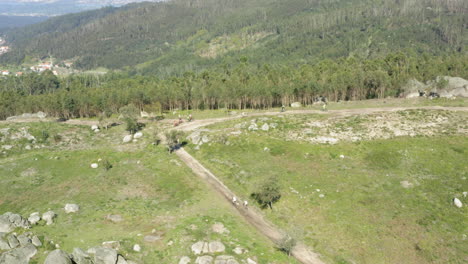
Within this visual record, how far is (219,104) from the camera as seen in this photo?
154 metres

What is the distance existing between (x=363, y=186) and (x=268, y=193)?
1973 centimetres

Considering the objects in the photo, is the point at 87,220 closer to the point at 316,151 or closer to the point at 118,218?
the point at 118,218

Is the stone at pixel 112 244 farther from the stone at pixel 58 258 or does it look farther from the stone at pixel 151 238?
the stone at pixel 58 258

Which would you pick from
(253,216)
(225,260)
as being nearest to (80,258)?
(225,260)

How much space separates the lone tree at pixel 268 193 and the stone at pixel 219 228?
10.2 metres

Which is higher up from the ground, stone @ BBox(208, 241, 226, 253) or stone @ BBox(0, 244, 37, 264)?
stone @ BBox(0, 244, 37, 264)

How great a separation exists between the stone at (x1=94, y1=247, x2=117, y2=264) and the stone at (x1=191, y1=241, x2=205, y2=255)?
33.8ft

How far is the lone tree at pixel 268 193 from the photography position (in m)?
57.2

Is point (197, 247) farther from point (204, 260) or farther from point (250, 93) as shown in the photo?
point (250, 93)

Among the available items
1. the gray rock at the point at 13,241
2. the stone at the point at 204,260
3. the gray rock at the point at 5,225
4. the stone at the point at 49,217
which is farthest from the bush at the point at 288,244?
the gray rock at the point at 5,225

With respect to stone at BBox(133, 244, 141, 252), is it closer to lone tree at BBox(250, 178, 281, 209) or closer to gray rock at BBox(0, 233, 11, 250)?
gray rock at BBox(0, 233, 11, 250)

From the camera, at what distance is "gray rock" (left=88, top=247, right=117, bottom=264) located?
3881 cm

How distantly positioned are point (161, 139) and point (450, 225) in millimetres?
74306

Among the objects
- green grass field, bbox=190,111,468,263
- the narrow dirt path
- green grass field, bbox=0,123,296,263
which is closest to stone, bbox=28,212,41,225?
green grass field, bbox=0,123,296,263
